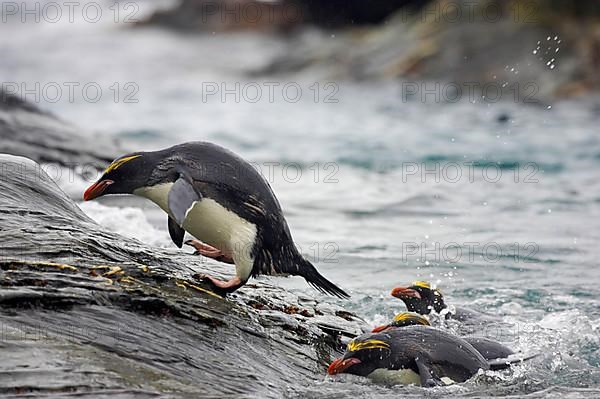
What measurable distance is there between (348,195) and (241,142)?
5405mm

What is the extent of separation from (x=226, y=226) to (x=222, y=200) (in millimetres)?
139

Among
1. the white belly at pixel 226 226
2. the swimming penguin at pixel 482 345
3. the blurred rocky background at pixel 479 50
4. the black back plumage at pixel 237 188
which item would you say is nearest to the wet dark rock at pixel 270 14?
the blurred rocky background at pixel 479 50

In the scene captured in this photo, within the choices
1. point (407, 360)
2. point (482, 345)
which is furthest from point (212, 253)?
point (482, 345)

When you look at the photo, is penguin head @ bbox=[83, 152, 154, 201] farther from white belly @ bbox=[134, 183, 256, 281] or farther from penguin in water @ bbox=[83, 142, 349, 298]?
white belly @ bbox=[134, 183, 256, 281]

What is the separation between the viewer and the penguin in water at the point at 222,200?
5.17 m

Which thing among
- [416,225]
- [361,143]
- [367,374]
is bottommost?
[367,374]

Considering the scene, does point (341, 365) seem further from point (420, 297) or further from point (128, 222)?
point (128, 222)

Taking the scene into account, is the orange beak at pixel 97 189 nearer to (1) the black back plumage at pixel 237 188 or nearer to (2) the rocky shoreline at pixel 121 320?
(2) the rocky shoreline at pixel 121 320

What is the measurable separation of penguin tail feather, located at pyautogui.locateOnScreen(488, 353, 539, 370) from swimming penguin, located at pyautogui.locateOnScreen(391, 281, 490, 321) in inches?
39.3

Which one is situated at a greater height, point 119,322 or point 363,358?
point 119,322

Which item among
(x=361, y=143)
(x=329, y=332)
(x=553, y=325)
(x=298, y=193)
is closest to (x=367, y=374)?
(x=329, y=332)

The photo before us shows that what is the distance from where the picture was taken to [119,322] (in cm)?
451

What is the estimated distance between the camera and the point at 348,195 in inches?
452

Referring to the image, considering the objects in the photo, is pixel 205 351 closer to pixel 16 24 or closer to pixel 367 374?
pixel 367 374
